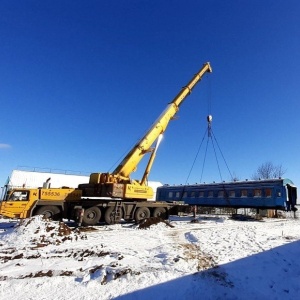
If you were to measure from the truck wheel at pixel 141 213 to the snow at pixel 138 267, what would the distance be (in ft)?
21.1

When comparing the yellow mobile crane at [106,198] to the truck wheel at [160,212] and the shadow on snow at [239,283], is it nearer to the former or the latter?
the truck wheel at [160,212]

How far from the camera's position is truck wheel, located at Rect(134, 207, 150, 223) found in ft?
59.6

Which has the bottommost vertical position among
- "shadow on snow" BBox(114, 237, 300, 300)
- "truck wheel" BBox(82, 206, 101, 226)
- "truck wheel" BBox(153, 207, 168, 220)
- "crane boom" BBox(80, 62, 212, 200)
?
"shadow on snow" BBox(114, 237, 300, 300)

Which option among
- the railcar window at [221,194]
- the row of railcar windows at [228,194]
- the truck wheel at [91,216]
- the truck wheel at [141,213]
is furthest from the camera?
the railcar window at [221,194]

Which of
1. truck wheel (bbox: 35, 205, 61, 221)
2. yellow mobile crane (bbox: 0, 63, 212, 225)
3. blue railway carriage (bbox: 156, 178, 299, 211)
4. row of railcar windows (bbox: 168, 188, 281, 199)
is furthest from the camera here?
row of railcar windows (bbox: 168, 188, 281, 199)

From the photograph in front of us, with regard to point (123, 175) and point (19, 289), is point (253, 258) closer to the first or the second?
point (19, 289)

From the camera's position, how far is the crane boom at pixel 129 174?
1688 centimetres

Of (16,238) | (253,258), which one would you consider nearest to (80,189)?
(16,238)

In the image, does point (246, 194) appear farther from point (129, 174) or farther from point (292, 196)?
point (129, 174)

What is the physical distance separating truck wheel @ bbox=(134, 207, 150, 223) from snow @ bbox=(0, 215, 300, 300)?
21.1 ft

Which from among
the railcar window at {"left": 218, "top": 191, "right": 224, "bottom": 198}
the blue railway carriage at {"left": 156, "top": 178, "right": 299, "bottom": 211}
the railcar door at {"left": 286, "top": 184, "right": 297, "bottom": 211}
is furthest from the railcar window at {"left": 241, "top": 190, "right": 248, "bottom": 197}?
the railcar door at {"left": 286, "top": 184, "right": 297, "bottom": 211}

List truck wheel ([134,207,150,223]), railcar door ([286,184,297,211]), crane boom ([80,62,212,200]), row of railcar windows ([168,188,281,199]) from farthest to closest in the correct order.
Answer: row of railcar windows ([168,188,281,199])
railcar door ([286,184,297,211])
truck wheel ([134,207,150,223])
crane boom ([80,62,212,200])

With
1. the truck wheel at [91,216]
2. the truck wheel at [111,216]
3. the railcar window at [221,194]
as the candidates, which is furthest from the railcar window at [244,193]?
the truck wheel at [91,216]

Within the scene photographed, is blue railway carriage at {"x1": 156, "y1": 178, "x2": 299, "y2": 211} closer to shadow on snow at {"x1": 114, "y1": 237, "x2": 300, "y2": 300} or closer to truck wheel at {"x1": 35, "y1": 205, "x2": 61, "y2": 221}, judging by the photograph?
truck wheel at {"x1": 35, "y1": 205, "x2": 61, "y2": 221}
